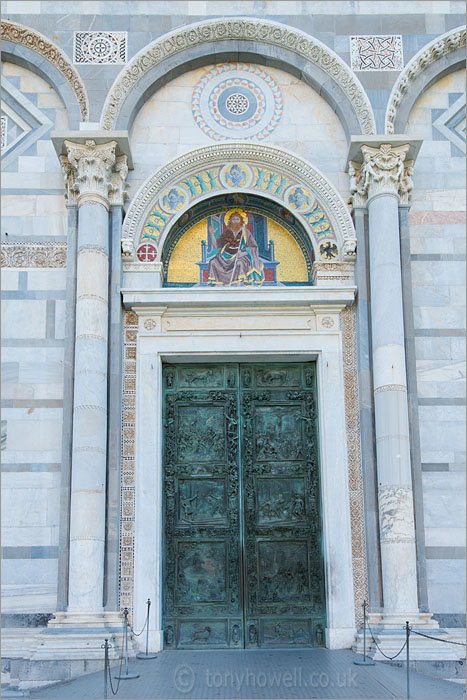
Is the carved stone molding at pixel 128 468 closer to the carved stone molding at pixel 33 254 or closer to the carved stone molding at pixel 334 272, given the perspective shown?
the carved stone molding at pixel 33 254

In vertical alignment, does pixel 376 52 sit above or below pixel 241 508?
above

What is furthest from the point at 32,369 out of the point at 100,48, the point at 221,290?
the point at 100,48

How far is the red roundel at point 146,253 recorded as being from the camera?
13281 millimetres

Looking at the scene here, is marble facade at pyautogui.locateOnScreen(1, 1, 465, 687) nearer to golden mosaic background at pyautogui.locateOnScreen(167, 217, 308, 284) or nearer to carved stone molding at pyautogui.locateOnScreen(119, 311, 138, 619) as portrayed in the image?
carved stone molding at pyautogui.locateOnScreen(119, 311, 138, 619)

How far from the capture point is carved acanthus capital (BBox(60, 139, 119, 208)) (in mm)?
12906

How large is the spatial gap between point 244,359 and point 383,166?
338 centimetres

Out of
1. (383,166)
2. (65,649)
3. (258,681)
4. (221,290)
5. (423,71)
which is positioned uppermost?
(423,71)

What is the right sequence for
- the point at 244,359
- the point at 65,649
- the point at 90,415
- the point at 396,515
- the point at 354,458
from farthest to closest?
the point at 244,359 → the point at 354,458 → the point at 90,415 → the point at 396,515 → the point at 65,649

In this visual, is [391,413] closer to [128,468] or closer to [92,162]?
[128,468]

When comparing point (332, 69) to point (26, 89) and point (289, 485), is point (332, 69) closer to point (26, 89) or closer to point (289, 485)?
point (26, 89)

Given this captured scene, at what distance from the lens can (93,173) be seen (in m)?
12.9

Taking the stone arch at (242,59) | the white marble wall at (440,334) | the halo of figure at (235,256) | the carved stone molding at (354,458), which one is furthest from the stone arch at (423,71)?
the carved stone molding at (354,458)

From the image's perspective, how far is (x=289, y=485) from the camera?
12.9 m

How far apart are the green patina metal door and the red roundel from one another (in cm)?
159
